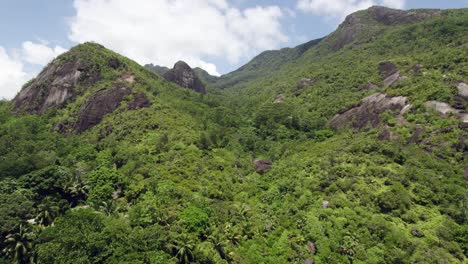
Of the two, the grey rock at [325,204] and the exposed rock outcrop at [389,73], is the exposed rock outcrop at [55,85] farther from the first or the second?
the exposed rock outcrop at [389,73]

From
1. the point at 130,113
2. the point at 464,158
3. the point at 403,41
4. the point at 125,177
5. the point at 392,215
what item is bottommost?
the point at 392,215

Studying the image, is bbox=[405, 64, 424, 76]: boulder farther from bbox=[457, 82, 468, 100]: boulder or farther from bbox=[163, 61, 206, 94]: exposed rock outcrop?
bbox=[163, 61, 206, 94]: exposed rock outcrop

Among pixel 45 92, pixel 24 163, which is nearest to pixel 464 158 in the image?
pixel 24 163

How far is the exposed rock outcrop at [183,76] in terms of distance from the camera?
153125 mm

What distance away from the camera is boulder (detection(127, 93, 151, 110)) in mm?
81500

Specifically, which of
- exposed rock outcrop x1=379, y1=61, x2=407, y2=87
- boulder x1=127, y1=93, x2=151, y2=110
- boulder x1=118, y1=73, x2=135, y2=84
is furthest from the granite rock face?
boulder x1=127, y1=93, x2=151, y2=110

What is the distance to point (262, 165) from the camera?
7388 cm

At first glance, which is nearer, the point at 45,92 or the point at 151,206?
the point at 151,206

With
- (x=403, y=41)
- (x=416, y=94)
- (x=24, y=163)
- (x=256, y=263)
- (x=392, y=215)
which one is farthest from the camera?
(x=403, y=41)

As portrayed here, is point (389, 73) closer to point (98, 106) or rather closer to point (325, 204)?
point (325, 204)

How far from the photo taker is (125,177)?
53.4 m

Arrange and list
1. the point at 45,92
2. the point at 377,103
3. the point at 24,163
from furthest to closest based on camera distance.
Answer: the point at 45,92 < the point at 377,103 < the point at 24,163

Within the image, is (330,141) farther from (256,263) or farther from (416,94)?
(256,263)

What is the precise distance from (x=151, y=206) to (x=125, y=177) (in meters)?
12.8
